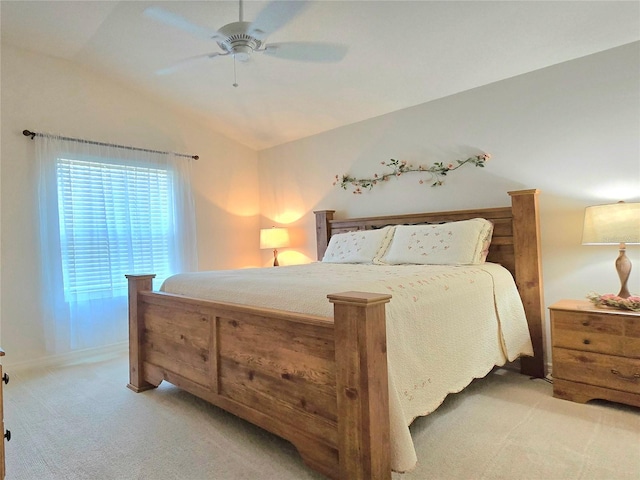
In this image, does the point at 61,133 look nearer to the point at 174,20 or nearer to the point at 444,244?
the point at 174,20

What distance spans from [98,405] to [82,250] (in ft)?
5.45

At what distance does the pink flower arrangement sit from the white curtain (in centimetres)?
366

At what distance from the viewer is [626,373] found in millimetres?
2154

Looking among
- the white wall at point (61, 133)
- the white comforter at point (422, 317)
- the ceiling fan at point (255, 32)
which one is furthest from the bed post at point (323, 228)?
the ceiling fan at point (255, 32)

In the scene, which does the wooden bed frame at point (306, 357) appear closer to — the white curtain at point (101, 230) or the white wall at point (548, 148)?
the white wall at point (548, 148)

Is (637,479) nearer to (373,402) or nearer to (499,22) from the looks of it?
(373,402)

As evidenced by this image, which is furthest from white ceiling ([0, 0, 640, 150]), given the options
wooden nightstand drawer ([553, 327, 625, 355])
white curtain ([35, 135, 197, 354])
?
wooden nightstand drawer ([553, 327, 625, 355])

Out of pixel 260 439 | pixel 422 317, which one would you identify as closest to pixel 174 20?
pixel 422 317

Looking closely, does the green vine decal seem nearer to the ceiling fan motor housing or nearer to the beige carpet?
the beige carpet

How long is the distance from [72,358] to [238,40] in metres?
3.12

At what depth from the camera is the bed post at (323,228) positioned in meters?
4.21

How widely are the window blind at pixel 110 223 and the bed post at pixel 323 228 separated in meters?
1.60

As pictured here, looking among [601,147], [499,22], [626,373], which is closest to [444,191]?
[601,147]

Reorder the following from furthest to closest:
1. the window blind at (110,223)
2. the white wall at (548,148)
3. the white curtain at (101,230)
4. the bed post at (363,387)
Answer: the window blind at (110,223) → the white curtain at (101,230) → the white wall at (548,148) → the bed post at (363,387)
